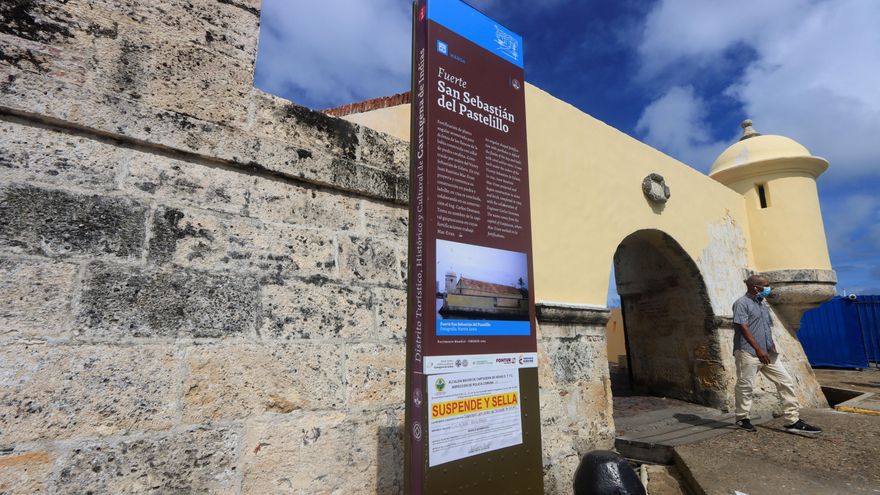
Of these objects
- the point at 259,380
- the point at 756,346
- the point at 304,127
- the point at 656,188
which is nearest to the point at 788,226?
the point at 656,188

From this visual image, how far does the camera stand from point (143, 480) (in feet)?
5.69

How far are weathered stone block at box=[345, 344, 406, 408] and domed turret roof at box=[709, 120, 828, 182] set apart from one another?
24.0ft

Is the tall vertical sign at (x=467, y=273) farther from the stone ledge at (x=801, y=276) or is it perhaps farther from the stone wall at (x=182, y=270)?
the stone ledge at (x=801, y=276)

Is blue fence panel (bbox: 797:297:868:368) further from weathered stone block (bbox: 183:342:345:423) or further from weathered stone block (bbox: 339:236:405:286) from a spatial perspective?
weathered stone block (bbox: 183:342:345:423)

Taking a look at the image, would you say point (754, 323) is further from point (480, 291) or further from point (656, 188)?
point (480, 291)

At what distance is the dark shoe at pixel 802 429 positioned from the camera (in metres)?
4.66

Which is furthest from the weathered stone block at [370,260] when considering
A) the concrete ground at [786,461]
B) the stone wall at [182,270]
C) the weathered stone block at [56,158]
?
the concrete ground at [786,461]

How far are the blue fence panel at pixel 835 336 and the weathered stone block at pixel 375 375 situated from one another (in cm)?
1450

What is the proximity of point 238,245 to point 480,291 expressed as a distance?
Answer: 1125 mm

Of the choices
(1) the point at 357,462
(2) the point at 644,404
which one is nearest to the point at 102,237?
(1) the point at 357,462

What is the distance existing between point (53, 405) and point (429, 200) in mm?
1538

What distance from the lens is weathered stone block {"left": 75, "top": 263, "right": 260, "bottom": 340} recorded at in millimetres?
1751

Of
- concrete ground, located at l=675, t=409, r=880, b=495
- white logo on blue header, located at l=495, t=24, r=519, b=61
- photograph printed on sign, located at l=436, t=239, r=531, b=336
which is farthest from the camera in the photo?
concrete ground, located at l=675, t=409, r=880, b=495

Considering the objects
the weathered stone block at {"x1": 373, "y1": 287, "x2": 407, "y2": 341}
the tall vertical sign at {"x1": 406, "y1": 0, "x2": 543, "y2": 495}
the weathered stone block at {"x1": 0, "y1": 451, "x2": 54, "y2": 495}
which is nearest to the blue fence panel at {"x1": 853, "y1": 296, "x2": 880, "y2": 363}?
the tall vertical sign at {"x1": 406, "y1": 0, "x2": 543, "y2": 495}
